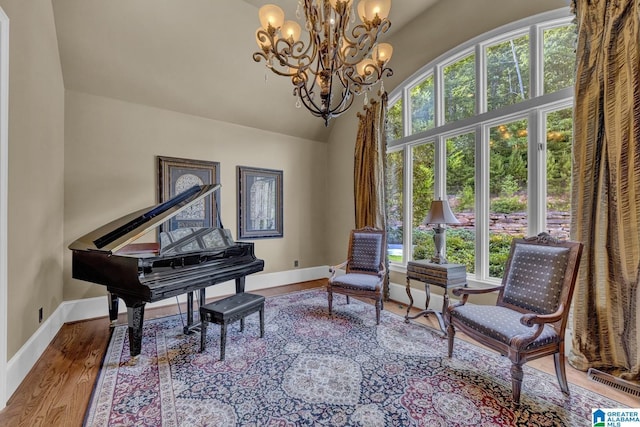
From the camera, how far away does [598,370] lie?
230 cm

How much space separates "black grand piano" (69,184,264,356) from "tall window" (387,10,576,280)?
2.76 metres

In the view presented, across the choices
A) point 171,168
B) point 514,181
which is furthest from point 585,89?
point 171,168

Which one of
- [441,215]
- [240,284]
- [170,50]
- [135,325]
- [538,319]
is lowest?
[135,325]

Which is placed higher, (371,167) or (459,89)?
(459,89)

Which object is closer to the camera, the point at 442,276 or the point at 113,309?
the point at 442,276

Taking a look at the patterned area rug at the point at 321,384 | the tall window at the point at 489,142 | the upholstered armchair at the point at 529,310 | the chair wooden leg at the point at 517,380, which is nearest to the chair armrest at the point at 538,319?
the upholstered armchair at the point at 529,310

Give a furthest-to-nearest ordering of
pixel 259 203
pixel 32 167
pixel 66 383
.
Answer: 1. pixel 259 203
2. pixel 32 167
3. pixel 66 383

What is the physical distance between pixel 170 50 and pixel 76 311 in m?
3.64

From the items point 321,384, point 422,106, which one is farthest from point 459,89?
point 321,384

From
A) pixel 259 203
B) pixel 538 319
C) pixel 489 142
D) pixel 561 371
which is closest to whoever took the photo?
pixel 538 319

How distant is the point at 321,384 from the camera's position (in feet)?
7.06

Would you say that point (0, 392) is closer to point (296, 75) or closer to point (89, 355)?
point (89, 355)

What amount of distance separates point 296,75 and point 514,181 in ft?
8.79

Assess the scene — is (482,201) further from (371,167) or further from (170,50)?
(170,50)
